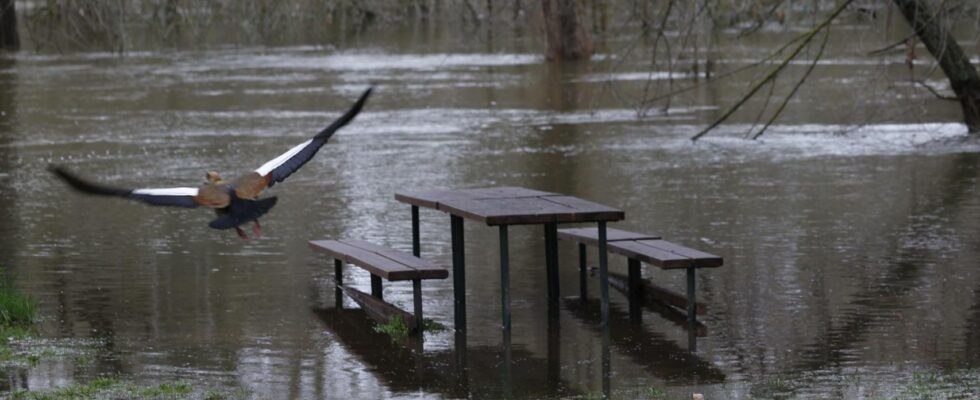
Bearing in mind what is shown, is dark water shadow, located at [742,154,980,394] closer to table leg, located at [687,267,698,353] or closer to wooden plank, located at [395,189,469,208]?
table leg, located at [687,267,698,353]

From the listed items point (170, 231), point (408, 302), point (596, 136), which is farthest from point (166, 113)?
point (408, 302)

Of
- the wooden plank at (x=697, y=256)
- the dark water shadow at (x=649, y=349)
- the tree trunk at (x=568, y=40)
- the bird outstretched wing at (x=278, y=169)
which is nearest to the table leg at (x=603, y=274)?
the dark water shadow at (x=649, y=349)

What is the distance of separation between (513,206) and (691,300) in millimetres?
1316

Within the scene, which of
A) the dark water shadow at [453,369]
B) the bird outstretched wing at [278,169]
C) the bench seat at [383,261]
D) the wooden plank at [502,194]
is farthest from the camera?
the wooden plank at [502,194]

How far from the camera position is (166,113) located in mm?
28609

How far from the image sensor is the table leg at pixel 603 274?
1010 centimetres

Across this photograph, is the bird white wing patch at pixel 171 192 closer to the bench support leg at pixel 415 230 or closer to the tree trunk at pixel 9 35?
the bench support leg at pixel 415 230

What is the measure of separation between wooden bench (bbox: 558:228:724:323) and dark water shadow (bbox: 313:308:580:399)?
1252 millimetres

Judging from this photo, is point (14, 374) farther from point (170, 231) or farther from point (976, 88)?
point (976, 88)

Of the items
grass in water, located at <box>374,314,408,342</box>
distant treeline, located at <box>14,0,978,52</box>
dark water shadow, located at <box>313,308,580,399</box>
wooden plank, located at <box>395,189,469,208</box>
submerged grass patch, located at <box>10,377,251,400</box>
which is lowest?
dark water shadow, located at <box>313,308,580,399</box>

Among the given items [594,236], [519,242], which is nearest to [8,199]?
[519,242]

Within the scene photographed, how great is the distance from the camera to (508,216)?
9.65 metres

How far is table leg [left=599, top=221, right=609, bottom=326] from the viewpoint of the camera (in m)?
10.1

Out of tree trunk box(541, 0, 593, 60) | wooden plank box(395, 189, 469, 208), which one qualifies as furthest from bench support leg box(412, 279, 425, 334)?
tree trunk box(541, 0, 593, 60)
